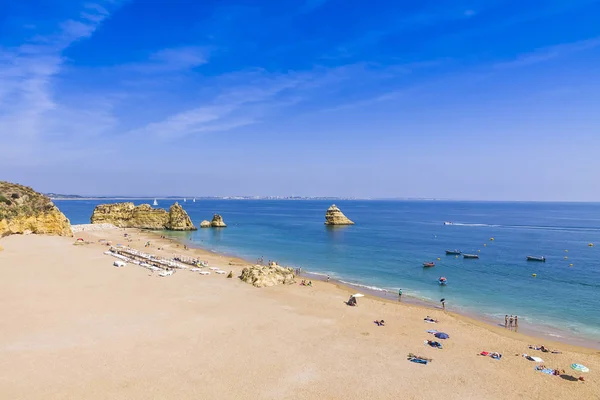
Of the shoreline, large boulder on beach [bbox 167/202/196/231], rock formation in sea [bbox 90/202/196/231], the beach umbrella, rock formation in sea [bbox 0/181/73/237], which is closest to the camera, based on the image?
the beach umbrella

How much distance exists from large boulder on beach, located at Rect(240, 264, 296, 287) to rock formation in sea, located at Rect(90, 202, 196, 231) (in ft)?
237

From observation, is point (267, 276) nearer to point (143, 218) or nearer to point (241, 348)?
point (241, 348)

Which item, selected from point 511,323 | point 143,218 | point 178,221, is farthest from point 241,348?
point 143,218

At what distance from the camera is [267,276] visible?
43.2m

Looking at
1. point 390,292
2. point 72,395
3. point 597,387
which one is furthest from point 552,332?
point 72,395

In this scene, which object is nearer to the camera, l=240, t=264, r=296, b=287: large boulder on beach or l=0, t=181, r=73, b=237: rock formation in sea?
l=240, t=264, r=296, b=287: large boulder on beach

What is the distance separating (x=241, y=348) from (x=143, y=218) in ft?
323

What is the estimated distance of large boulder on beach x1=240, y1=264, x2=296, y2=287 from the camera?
42.4 meters

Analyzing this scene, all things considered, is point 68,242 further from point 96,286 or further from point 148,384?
point 148,384

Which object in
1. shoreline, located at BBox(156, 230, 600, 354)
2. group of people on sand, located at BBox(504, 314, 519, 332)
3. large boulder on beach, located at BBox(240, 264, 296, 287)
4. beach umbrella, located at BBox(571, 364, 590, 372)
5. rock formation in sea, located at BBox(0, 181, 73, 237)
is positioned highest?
rock formation in sea, located at BBox(0, 181, 73, 237)

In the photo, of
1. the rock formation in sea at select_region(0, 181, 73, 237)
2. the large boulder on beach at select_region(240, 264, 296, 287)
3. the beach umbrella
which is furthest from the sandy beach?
the rock formation in sea at select_region(0, 181, 73, 237)

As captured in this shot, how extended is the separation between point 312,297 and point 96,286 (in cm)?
2289

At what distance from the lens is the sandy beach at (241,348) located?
19.6 metres

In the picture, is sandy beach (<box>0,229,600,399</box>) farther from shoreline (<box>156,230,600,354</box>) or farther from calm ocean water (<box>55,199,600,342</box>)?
calm ocean water (<box>55,199,600,342</box>)
